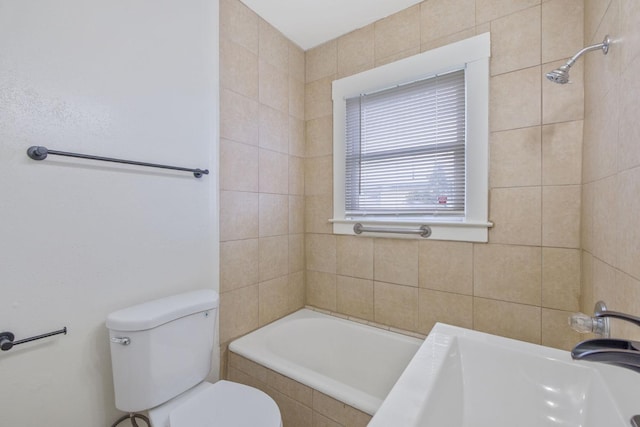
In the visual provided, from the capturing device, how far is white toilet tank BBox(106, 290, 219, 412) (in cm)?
108

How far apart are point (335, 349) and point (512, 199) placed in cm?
144

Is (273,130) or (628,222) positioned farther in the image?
(273,130)

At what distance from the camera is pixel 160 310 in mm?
1166

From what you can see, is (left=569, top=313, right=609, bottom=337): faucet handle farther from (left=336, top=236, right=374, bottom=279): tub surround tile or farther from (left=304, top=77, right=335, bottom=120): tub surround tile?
(left=304, top=77, right=335, bottom=120): tub surround tile

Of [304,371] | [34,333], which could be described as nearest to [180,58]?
[34,333]

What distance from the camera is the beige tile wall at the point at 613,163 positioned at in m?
0.69

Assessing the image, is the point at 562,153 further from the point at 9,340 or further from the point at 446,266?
the point at 9,340

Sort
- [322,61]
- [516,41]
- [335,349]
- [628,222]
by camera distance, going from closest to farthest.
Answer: [628,222] → [516,41] → [335,349] → [322,61]

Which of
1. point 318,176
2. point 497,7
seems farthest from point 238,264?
point 497,7

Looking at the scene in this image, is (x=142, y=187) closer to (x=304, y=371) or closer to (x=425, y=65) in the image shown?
(x=304, y=371)

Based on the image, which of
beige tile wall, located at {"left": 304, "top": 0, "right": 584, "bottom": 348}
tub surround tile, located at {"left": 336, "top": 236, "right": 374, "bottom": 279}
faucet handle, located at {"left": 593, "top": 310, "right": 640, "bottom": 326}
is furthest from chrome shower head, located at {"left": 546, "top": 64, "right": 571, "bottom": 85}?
tub surround tile, located at {"left": 336, "top": 236, "right": 374, "bottom": 279}

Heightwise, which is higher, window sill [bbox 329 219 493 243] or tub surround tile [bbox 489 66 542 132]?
tub surround tile [bbox 489 66 542 132]

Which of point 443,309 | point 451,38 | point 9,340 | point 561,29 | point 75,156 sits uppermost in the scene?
point 451,38

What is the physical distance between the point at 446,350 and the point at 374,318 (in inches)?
42.6
